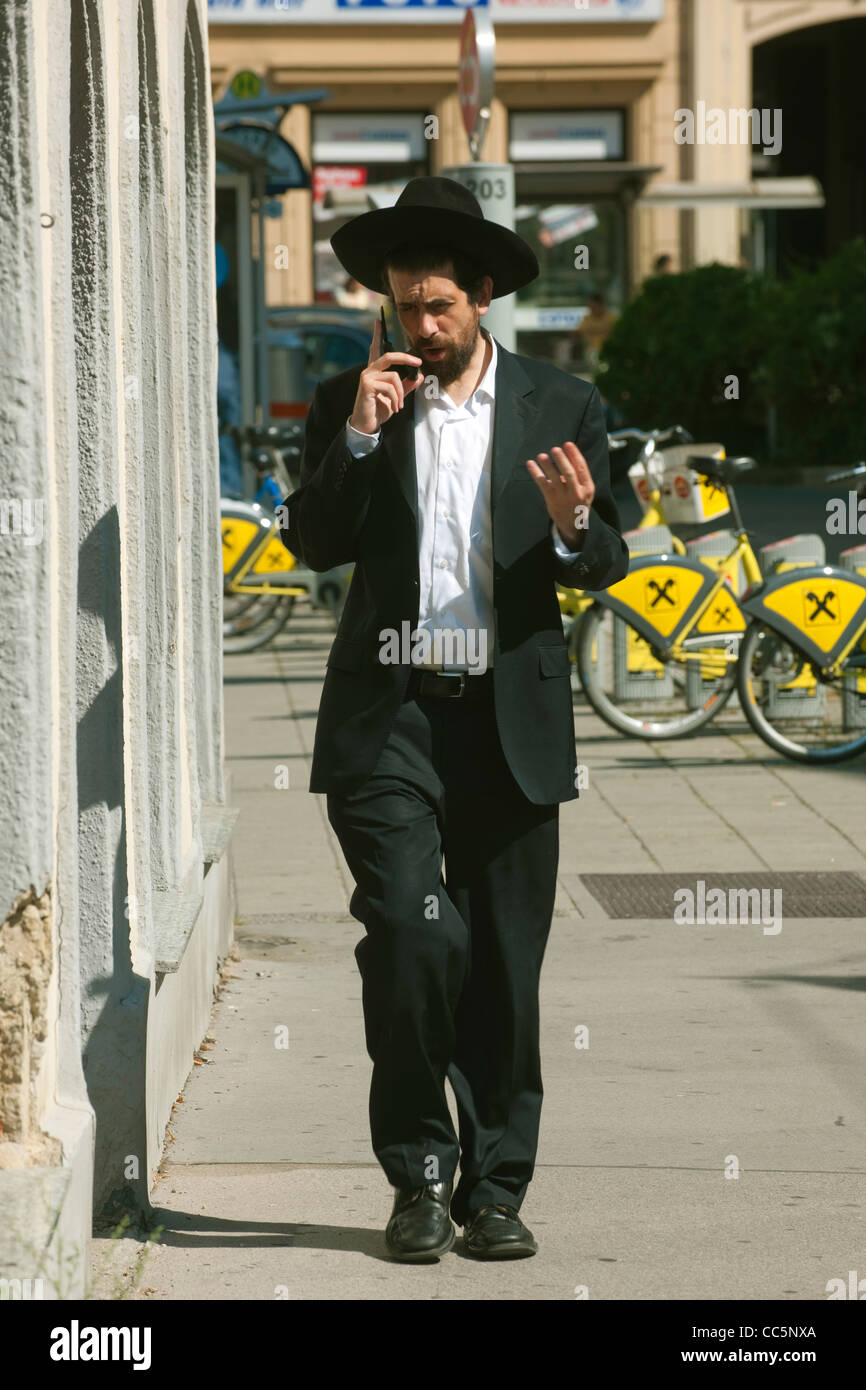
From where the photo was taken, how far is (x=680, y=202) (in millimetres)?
25484

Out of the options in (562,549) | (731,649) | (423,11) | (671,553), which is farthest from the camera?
(423,11)

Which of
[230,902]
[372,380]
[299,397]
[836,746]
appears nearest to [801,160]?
[299,397]

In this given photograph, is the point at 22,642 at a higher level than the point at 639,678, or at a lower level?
higher

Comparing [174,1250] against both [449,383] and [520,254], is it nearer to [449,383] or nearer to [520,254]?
[449,383]

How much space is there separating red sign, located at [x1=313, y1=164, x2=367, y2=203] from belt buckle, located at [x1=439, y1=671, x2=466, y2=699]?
2627cm

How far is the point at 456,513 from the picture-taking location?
4.38 metres

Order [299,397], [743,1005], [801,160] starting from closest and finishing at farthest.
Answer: [743,1005]
[299,397]
[801,160]

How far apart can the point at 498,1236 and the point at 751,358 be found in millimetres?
20482

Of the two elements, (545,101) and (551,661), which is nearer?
(551,661)

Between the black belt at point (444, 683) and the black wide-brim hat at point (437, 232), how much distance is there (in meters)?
0.71

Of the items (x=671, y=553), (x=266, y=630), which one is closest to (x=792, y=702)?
(x=671, y=553)

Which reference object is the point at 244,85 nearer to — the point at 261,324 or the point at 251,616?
the point at 261,324

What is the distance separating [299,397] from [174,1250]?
686 inches

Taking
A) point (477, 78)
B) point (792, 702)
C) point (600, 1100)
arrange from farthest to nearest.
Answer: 1. point (792, 702)
2. point (477, 78)
3. point (600, 1100)
